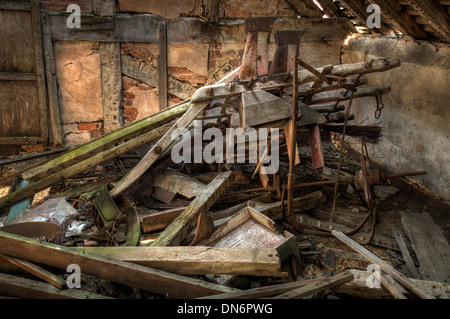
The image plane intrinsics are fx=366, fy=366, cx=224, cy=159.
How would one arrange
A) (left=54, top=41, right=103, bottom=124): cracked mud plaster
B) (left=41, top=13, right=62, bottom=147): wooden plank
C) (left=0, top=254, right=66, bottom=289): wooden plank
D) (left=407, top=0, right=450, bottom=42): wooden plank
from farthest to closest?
(left=54, top=41, right=103, bottom=124): cracked mud plaster
(left=41, top=13, right=62, bottom=147): wooden plank
(left=407, top=0, right=450, bottom=42): wooden plank
(left=0, top=254, right=66, bottom=289): wooden plank

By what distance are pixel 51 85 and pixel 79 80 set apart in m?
0.45

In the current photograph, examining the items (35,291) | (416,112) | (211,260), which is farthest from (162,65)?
(35,291)

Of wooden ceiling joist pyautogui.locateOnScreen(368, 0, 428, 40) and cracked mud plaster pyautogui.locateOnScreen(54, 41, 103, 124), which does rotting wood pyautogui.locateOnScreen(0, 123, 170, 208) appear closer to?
cracked mud plaster pyautogui.locateOnScreen(54, 41, 103, 124)

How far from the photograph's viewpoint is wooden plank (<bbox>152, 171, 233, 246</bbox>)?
339cm

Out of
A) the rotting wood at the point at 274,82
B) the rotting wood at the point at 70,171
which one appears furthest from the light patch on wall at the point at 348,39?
the rotting wood at the point at 70,171

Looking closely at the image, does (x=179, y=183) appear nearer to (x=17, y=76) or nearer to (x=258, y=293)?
(x=258, y=293)

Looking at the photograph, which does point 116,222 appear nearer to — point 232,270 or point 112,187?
point 112,187

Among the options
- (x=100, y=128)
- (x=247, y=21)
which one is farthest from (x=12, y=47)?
(x=247, y=21)

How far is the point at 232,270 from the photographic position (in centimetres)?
289

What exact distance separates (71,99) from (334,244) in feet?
15.8

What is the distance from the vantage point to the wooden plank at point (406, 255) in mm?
3357

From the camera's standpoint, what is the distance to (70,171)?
4.53 metres

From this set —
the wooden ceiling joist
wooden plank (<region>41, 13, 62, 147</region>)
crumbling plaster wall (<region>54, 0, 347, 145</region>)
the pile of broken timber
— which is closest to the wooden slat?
wooden plank (<region>41, 13, 62, 147</region>)

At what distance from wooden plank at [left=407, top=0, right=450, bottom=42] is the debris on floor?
1.97 ft
